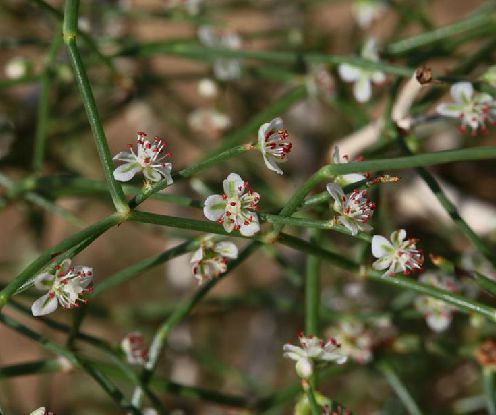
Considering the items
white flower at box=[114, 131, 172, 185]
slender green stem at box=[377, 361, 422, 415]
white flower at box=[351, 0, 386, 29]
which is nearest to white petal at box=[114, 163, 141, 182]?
white flower at box=[114, 131, 172, 185]

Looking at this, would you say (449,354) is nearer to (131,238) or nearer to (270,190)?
(270,190)

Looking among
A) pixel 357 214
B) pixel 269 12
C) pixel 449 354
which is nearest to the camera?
pixel 357 214

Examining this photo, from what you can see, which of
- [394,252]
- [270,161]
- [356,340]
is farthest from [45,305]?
[356,340]

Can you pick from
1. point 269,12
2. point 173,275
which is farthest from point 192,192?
point 269,12

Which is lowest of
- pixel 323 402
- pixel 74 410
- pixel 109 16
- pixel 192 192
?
pixel 323 402

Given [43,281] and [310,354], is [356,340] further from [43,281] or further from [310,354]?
[43,281]

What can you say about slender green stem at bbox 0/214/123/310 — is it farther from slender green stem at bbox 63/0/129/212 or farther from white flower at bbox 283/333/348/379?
white flower at bbox 283/333/348/379

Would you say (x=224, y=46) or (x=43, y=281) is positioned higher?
(x=224, y=46)
